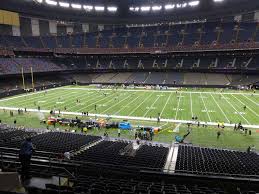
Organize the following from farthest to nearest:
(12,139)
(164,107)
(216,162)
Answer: (164,107), (12,139), (216,162)

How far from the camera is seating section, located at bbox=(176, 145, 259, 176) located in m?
13.1

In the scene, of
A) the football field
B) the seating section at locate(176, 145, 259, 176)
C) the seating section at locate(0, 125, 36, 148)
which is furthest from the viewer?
the football field

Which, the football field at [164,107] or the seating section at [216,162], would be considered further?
the football field at [164,107]

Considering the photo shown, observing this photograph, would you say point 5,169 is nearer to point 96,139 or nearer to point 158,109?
point 96,139

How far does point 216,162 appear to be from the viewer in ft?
48.8

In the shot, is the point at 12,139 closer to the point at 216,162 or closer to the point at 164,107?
the point at 216,162

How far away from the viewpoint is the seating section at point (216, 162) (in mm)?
13055

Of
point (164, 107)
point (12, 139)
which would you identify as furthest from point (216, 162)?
point (164, 107)

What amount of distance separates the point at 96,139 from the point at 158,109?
20.3m

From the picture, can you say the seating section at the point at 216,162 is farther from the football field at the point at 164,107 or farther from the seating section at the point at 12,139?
the football field at the point at 164,107

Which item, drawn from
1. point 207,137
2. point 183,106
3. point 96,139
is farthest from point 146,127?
point 183,106

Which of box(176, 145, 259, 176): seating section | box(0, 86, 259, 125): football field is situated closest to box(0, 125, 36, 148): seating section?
box(176, 145, 259, 176): seating section

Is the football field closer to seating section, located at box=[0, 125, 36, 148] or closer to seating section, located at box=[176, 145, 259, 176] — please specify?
seating section, located at box=[176, 145, 259, 176]

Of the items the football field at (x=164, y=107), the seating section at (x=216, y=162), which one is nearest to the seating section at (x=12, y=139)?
the seating section at (x=216, y=162)
